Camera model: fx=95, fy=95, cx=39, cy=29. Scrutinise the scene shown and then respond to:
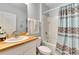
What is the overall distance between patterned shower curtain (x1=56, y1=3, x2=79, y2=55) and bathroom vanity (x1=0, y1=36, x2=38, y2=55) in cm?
32

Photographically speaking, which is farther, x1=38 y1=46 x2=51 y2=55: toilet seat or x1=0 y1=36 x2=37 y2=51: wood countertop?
x1=38 y1=46 x2=51 y2=55: toilet seat

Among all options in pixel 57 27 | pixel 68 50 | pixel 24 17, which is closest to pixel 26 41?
pixel 24 17

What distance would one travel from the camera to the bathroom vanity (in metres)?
0.94

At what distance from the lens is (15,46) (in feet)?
3.36

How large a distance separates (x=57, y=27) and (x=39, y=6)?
0.34 meters

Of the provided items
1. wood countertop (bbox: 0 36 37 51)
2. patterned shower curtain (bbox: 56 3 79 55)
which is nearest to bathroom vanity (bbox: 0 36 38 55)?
wood countertop (bbox: 0 36 37 51)

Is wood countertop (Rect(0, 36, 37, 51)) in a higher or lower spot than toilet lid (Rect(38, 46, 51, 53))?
higher

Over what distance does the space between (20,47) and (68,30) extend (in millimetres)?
623

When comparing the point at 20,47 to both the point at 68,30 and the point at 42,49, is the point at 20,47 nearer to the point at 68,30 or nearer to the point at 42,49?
the point at 42,49

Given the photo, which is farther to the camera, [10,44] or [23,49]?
[23,49]

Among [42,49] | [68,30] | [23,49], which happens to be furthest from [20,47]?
[68,30]

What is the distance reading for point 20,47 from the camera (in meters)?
1.09

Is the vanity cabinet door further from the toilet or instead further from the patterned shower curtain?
the patterned shower curtain
